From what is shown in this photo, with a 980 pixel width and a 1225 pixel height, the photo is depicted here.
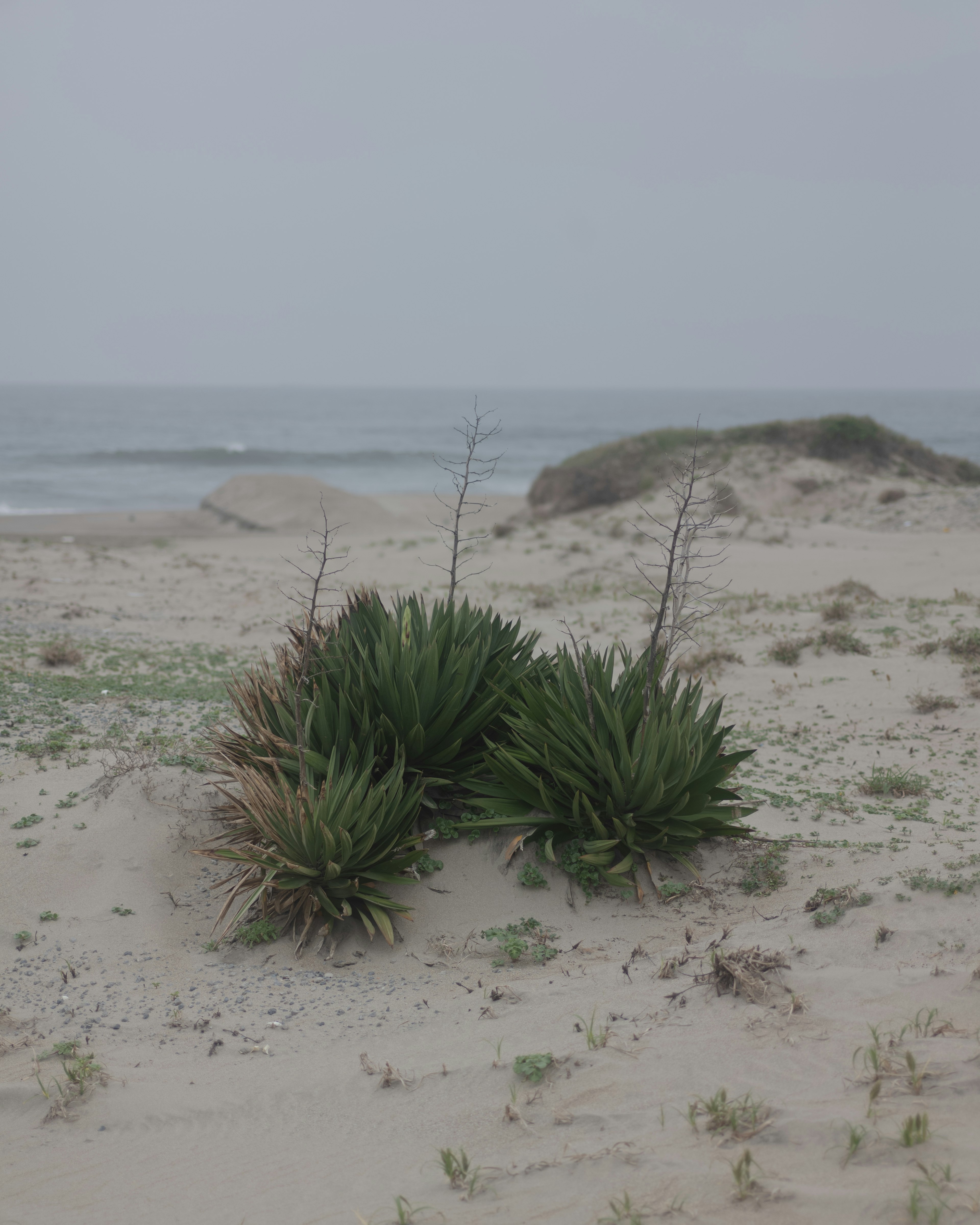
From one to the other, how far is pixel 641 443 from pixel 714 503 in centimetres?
798

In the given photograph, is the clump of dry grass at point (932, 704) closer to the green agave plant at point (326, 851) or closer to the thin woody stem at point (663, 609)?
the thin woody stem at point (663, 609)

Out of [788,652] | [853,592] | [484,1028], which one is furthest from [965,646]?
[484,1028]

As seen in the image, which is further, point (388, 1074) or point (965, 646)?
point (965, 646)

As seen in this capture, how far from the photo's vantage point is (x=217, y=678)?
9.12 metres

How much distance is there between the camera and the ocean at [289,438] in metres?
41.4

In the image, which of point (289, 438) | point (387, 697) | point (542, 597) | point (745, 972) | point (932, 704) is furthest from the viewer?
point (289, 438)

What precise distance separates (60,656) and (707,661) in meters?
6.45

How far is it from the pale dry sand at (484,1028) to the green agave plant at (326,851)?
0.20 m

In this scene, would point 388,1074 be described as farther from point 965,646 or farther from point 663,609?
point 965,646

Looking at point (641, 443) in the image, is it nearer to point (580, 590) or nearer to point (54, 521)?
point (580, 590)

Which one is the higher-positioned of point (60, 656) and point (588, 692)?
point (588, 692)

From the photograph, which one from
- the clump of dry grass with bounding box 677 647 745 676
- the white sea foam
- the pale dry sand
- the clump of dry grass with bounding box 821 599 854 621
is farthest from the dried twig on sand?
the white sea foam

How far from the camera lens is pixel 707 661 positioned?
32.0 ft

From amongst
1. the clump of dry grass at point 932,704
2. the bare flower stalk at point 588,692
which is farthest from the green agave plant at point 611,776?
the clump of dry grass at point 932,704
